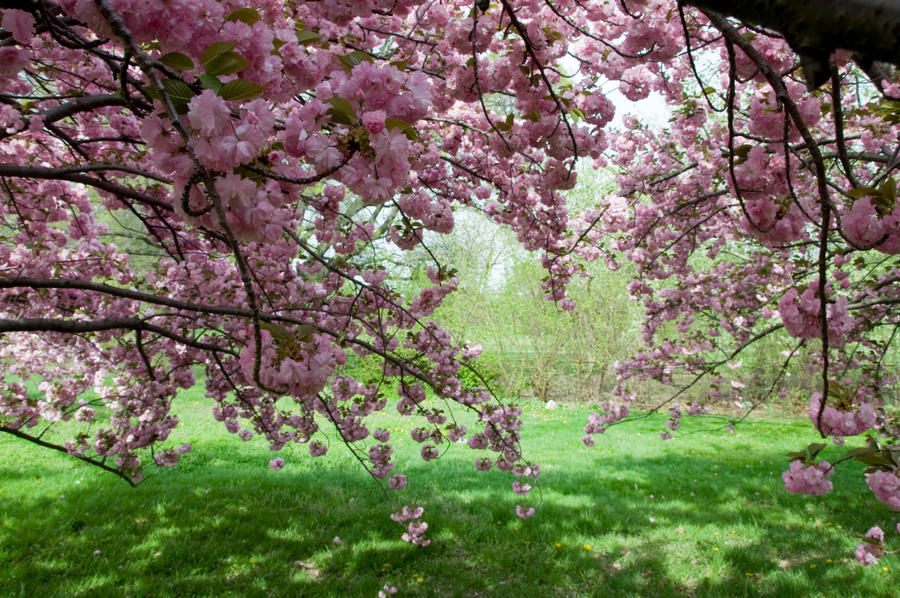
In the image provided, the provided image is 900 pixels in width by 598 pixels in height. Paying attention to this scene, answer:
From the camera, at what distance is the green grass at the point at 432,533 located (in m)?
3.12

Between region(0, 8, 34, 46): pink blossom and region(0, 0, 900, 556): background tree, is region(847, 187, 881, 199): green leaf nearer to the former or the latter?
region(0, 0, 900, 556): background tree

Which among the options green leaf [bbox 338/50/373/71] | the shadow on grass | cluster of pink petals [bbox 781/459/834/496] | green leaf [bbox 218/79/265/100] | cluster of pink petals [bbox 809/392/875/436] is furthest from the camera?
the shadow on grass

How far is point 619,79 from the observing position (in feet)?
10.7

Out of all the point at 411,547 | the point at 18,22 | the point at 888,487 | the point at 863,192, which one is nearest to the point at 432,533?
the point at 411,547

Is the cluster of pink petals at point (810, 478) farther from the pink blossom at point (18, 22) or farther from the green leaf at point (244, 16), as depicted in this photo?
the pink blossom at point (18, 22)

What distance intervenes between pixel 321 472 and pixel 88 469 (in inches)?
85.9

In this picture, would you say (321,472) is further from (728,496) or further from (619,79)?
(619,79)

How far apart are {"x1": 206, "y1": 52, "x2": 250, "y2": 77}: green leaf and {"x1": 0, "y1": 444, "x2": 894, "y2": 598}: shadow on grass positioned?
296 cm

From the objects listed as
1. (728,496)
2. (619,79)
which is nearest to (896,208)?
(619,79)

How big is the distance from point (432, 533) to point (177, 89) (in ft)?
11.9

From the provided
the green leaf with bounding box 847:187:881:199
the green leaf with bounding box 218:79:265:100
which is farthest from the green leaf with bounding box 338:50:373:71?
the green leaf with bounding box 847:187:881:199

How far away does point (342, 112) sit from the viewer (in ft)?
2.93

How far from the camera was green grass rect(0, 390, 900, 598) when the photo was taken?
10.2 ft

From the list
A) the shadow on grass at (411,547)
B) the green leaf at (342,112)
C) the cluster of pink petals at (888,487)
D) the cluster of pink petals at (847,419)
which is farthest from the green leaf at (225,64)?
the shadow on grass at (411,547)
